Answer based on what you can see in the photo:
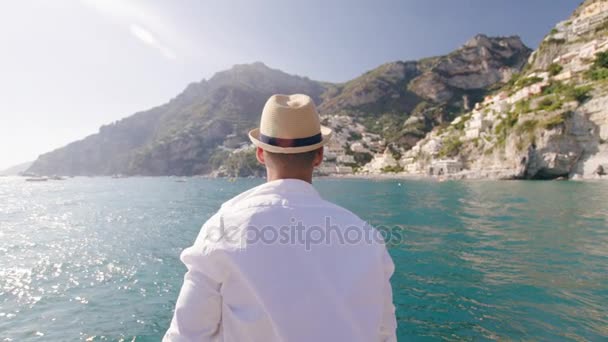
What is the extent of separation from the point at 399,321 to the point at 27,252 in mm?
12022

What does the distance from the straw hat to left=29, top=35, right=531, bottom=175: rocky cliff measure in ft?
341

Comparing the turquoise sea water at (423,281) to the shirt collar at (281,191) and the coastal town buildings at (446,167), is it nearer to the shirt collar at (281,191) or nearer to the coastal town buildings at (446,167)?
the shirt collar at (281,191)

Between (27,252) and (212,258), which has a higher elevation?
(212,258)

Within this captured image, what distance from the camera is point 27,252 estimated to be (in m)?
10.1

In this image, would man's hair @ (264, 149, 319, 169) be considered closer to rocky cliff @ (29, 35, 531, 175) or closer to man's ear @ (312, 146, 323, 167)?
man's ear @ (312, 146, 323, 167)

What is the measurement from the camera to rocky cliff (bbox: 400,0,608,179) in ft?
131

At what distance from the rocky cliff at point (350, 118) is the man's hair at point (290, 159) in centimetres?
10399

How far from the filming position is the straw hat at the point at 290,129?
153 cm

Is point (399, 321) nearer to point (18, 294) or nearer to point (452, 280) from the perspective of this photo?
point (452, 280)

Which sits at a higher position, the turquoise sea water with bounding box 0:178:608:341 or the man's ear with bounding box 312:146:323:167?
the man's ear with bounding box 312:146:323:167

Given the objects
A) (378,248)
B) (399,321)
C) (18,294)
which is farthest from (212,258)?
(18,294)

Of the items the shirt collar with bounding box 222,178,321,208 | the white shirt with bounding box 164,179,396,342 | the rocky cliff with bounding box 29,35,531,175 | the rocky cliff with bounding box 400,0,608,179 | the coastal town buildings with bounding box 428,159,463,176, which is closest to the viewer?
the white shirt with bounding box 164,179,396,342

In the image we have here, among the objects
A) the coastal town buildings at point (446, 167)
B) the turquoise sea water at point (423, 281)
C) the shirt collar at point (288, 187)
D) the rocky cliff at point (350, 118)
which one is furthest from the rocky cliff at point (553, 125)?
the shirt collar at point (288, 187)

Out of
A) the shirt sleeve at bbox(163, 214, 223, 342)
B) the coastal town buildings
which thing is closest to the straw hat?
the shirt sleeve at bbox(163, 214, 223, 342)
